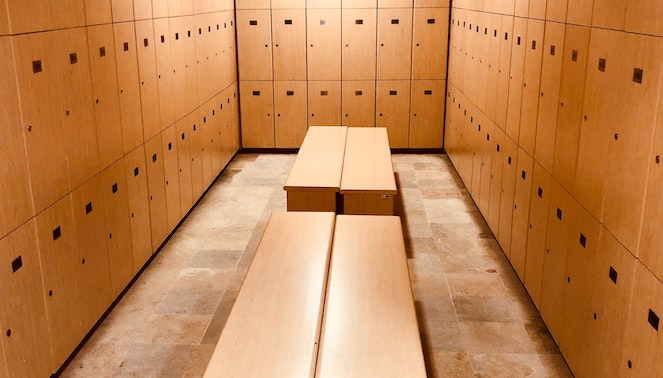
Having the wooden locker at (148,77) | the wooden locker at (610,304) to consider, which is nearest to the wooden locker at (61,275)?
the wooden locker at (148,77)

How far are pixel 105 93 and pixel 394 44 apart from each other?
5.67 m

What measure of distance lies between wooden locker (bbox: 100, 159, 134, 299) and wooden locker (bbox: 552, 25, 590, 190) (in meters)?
3.27

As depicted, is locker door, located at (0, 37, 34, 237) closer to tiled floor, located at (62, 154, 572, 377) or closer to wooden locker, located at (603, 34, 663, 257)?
tiled floor, located at (62, 154, 572, 377)

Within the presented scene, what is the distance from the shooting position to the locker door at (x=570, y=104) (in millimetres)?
3744


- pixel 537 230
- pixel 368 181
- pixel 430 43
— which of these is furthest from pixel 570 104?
pixel 430 43

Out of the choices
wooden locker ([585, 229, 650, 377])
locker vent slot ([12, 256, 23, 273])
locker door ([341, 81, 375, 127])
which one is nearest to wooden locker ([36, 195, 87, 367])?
locker vent slot ([12, 256, 23, 273])

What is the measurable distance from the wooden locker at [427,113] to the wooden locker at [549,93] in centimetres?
493

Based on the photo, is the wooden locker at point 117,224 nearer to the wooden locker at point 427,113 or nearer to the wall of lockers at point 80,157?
the wall of lockers at point 80,157

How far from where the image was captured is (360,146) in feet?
23.2

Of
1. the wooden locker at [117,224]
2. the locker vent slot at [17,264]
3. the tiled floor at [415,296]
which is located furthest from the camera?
the wooden locker at [117,224]

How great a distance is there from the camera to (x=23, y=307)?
3369 mm

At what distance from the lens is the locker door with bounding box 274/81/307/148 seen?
375 inches

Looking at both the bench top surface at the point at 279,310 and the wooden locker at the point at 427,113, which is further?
the wooden locker at the point at 427,113

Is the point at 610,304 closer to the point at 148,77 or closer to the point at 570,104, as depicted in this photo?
the point at 570,104
